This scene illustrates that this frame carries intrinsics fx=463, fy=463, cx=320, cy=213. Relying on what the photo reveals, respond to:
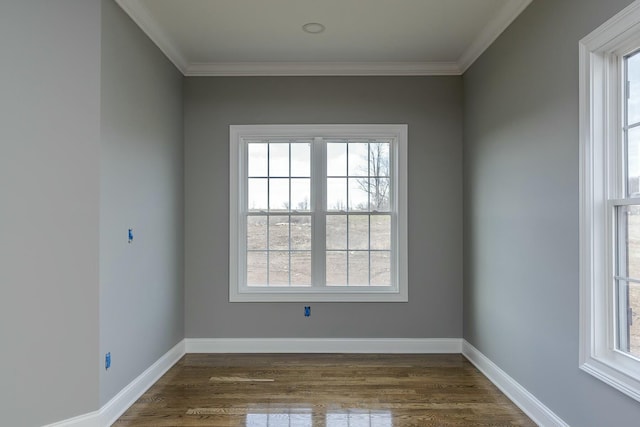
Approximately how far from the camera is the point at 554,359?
2738 millimetres

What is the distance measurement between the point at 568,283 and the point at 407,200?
2066mm

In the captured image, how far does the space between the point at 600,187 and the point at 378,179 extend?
7.95ft

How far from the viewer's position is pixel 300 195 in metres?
4.62

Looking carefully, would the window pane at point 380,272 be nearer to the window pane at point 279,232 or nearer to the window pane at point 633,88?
the window pane at point 279,232

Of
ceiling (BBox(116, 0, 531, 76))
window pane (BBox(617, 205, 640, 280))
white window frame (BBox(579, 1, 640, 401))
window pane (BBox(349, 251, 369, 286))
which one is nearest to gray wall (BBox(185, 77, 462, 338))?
ceiling (BBox(116, 0, 531, 76))

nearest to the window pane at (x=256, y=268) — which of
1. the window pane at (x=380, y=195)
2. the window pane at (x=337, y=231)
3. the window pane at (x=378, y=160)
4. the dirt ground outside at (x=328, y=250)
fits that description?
the dirt ground outside at (x=328, y=250)

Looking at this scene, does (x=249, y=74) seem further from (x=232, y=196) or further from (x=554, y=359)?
(x=554, y=359)

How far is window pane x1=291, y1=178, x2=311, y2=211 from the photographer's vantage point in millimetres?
4621

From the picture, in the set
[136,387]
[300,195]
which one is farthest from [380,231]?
[136,387]

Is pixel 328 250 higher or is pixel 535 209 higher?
pixel 535 209

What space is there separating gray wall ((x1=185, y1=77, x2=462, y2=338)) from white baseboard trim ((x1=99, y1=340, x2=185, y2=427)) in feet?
1.42

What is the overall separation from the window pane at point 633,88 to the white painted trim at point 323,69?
90.5 inches

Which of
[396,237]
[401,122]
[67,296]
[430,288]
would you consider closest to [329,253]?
[396,237]

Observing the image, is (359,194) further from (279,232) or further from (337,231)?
(279,232)
